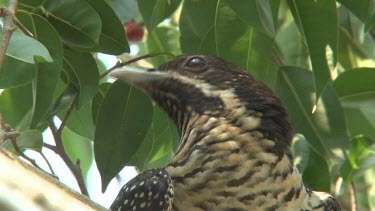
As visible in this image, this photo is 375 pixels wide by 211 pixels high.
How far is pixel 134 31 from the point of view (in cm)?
474

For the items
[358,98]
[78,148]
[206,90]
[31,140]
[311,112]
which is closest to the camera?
[31,140]

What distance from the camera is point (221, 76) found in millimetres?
3463

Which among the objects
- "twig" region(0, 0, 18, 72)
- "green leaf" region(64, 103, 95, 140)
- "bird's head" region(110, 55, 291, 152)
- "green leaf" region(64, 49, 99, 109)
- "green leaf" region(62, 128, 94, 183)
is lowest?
"green leaf" region(62, 128, 94, 183)

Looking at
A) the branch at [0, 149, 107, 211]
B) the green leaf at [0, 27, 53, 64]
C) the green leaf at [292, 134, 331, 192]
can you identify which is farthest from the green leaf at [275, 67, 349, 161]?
the branch at [0, 149, 107, 211]

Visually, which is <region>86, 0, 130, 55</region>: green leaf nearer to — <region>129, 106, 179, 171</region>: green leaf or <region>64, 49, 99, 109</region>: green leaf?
<region>64, 49, 99, 109</region>: green leaf

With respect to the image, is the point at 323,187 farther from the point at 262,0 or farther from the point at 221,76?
the point at 262,0

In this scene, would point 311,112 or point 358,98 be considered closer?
point 311,112

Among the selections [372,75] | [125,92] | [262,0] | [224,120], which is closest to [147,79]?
[125,92]

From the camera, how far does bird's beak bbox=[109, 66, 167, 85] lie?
3.36 metres

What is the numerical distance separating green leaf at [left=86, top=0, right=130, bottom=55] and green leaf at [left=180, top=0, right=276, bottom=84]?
407 millimetres

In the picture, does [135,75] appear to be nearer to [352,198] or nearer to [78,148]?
[78,148]

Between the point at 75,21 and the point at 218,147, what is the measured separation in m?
0.70

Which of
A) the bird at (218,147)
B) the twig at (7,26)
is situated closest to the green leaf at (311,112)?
the bird at (218,147)

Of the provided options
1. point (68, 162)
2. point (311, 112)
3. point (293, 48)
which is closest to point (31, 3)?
point (68, 162)
